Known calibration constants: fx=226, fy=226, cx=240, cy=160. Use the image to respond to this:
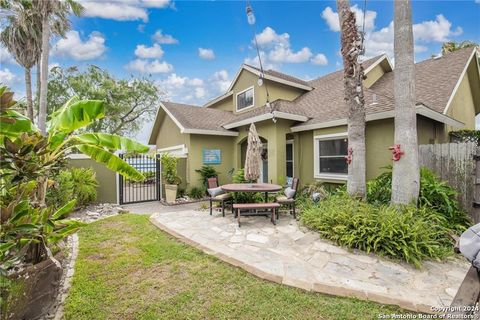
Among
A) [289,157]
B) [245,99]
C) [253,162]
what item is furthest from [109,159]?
[245,99]

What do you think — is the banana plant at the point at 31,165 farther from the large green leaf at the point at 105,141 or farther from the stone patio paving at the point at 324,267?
the stone patio paving at the point at 324,267

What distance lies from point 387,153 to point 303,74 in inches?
469

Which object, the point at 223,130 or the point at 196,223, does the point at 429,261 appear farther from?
the point at 223,130

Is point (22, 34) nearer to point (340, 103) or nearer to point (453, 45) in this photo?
point (340, 103)

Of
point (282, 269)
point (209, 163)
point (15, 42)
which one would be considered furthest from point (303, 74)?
point (15, 42)

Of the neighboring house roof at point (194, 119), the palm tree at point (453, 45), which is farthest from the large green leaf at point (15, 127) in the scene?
the palm tree at point (453, 45)

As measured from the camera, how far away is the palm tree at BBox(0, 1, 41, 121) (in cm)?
1284

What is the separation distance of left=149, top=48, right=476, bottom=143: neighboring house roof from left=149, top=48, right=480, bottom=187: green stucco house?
0.03 meters

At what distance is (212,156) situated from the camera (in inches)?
535

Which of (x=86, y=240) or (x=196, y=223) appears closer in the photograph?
(x=86, y=240)

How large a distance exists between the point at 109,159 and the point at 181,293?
2949mm

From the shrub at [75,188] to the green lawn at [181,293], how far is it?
3.99m

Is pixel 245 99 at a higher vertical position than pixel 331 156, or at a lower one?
higher

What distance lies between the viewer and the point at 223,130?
13688mm
